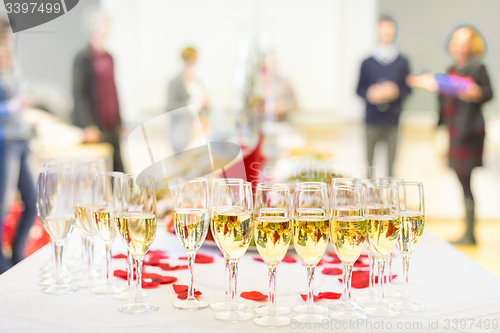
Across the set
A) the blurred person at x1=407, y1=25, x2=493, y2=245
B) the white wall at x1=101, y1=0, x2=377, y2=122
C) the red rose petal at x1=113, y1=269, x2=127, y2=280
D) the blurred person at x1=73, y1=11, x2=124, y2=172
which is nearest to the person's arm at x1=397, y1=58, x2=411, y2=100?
the blurred person at x1=407, y1=25, x2=493, y2=245

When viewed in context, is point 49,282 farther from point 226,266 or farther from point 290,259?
point 290,259

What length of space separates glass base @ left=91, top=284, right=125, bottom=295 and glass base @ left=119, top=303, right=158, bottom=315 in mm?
102

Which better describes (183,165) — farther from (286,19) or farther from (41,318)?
(286,19)

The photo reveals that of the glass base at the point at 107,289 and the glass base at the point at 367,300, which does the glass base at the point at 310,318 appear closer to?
the glass base at the point at 367,300

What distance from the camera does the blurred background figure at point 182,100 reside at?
16.6 feet

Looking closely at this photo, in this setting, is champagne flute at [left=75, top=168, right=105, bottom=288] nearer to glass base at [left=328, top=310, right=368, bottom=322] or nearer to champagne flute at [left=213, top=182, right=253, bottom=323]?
champagne flute at [left=213, top=182, right=253, bottom=323]

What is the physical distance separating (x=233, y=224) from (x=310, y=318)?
192 millimetres

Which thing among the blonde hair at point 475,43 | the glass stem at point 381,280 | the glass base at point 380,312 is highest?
the blonde hair at point 475,43

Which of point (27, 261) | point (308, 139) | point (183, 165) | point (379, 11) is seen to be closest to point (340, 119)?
point (308, 139)

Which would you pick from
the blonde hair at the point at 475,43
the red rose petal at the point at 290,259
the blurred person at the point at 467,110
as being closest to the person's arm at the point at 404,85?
the blurred person at the point at 467,110

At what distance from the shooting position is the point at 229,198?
88cm

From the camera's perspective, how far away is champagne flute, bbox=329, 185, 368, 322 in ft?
2.83

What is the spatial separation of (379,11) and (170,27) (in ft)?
7.36

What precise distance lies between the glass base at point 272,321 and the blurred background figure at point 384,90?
13.6 feet
